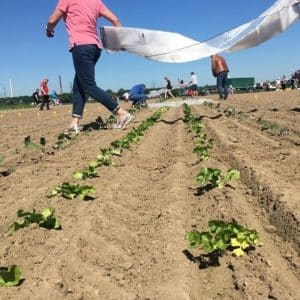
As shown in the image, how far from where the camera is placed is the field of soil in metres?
2.44

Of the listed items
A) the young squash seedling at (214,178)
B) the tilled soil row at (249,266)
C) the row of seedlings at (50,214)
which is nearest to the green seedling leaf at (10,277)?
the row of seedlings at (50,214)

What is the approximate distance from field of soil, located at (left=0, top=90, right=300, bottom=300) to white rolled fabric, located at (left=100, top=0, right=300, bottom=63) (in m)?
3.36

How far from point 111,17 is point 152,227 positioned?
5.32 meters

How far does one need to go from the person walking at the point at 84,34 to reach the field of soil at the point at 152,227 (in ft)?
6.72

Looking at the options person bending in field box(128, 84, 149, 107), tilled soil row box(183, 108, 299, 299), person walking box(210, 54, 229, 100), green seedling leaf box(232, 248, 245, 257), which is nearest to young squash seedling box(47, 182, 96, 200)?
tilled soil row box(183, 108, 299, 299)

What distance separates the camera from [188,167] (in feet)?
16.8

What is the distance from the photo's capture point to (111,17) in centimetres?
795

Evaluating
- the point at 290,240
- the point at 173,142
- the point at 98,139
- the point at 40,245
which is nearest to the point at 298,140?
the point at 173,142

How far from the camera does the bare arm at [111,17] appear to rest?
26.0 feet

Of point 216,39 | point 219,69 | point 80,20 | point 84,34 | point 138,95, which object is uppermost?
point 80,20

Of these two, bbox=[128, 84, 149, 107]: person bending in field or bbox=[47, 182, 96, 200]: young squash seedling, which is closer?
bbox=[47, 182, 96, 200]: young squash seedling

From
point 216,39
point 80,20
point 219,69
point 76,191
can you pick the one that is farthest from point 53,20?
point 219,69

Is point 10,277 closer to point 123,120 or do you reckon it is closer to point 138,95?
point 123,120

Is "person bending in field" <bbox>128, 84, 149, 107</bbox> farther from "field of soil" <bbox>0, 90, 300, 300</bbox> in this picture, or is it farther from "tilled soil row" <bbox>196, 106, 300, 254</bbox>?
"field of soil" <bbox>0, 90, 300, 300</bbox>
